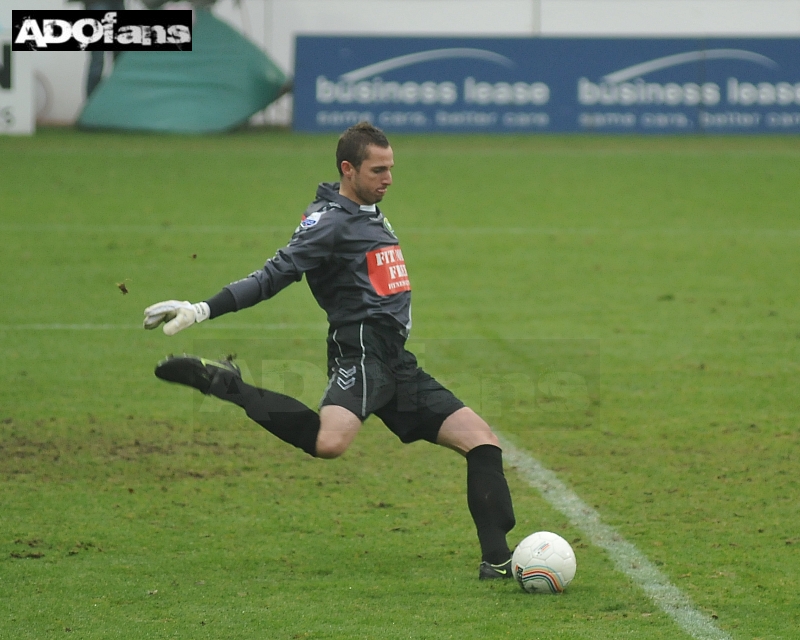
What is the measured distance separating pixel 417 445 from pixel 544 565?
7.63 ft

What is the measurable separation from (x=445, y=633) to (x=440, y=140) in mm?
19669

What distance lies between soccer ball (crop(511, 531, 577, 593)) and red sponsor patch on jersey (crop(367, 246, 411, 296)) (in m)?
1.17

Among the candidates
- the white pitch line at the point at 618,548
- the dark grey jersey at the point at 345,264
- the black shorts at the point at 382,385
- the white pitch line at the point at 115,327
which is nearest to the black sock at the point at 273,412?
the black shorts at the point at 382,385

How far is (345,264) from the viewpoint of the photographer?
4805 millimetres

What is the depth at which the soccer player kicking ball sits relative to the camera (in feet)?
15.4

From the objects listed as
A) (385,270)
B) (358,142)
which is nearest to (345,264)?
(385,270)

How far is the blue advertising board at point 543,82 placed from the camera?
2359cm

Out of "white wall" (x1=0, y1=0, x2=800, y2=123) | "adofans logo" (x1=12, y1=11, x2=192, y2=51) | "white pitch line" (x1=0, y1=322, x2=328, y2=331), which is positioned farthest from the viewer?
"white wall" (x1=0, y1=0, x2=800, y2=123)

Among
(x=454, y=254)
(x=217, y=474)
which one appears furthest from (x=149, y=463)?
(x=454, y=254)

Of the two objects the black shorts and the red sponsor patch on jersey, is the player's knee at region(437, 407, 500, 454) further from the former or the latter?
the red sponsor patch on jersey

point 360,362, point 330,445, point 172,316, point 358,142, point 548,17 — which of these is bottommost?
point 330,445

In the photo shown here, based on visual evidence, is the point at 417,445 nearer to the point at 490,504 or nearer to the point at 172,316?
the point at 490,504

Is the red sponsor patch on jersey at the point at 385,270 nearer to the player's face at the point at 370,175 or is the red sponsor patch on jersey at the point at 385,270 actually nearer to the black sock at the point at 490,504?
the player's face at the point at 370,175

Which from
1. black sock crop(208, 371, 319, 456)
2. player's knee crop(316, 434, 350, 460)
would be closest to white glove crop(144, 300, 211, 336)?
black sock crop(208, 371, 319, 456)
